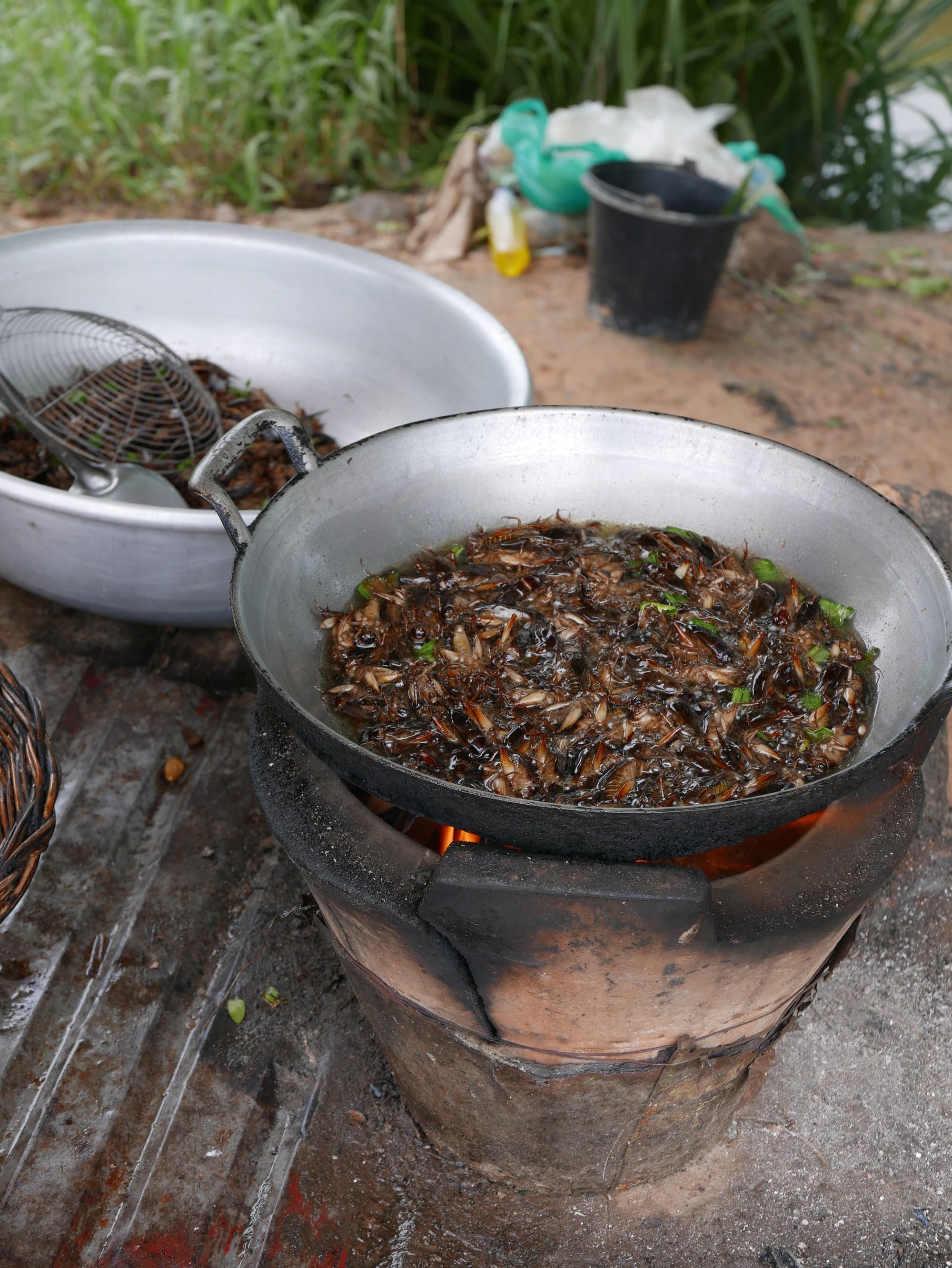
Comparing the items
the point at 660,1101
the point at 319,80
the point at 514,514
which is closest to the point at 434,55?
the point at 319,80

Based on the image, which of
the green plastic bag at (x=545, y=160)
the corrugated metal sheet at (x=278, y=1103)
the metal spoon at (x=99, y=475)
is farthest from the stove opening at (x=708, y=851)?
the green plastic bag at (x=545, y=160)

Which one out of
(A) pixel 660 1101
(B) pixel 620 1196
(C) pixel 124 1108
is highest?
(A) pixel 660 1101

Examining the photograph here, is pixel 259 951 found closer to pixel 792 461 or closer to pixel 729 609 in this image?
pixel 729 609

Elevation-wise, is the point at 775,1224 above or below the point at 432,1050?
below

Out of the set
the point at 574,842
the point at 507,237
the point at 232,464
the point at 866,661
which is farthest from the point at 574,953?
the point at 507,237

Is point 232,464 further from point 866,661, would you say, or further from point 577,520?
point 866,661

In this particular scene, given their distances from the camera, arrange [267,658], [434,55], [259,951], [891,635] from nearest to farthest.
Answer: [267,658] < [891,635] < [259,951] < [434,55]
